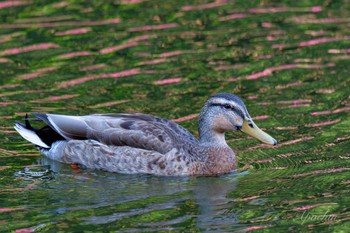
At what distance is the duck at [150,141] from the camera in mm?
14727

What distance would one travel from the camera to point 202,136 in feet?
49.5

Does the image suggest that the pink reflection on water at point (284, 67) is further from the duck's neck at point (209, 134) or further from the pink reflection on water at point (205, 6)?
the pink reflection on water at point (205, 6)

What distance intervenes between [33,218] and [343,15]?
36.1ft

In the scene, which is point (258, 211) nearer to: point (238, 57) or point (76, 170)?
point (76, 170)

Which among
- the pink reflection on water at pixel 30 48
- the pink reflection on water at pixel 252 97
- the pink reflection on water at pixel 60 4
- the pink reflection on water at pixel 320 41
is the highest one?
the pink reflection on water at pixel 60 4

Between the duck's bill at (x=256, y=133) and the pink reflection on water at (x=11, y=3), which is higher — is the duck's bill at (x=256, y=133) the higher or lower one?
the lower one

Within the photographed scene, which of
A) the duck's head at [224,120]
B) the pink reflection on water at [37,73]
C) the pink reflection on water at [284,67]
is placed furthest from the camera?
the pink reflection on water at [284,67]

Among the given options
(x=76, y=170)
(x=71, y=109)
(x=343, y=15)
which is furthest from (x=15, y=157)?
(x=343, y=15)

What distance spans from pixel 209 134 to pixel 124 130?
1.18 metres

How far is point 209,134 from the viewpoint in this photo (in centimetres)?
1505

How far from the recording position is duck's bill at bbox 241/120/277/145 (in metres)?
14.5

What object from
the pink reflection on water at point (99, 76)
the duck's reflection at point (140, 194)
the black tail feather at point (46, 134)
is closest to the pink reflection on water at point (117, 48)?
the pink reflection on water at point (99, 76)

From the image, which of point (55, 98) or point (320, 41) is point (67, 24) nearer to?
point (55, 98)

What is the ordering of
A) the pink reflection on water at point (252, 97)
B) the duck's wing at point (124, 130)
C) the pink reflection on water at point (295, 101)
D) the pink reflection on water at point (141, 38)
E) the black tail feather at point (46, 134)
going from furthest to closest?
the pink reflection on water at point (141, 38) < the pink reflection on water at point (252, 97) < the pink reflection on water at point (295, 101) < the black tail feather at point (46, 134) < the duck's wing at point (124, 130)
